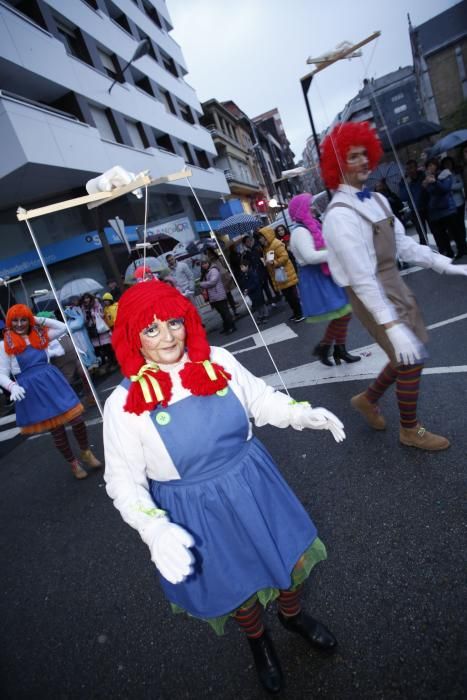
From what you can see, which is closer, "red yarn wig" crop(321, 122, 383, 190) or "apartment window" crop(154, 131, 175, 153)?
"red yarn wig" crop(321, 122, 383, 190)

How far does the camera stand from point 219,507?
152 cm

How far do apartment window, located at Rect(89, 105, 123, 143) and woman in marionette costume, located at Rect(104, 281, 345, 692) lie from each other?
56.2 feet

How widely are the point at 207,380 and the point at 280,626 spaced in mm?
1427

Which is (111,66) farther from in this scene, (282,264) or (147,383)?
(147,383)

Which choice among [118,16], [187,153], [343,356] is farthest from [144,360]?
[187,153]

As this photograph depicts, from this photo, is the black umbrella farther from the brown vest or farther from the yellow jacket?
the brown vest

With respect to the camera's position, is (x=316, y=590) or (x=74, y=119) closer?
(x=316, y=590)

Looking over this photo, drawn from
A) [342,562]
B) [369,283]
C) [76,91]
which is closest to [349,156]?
[369,283]

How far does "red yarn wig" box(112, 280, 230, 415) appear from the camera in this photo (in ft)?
4.79

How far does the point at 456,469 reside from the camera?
8.38 feet

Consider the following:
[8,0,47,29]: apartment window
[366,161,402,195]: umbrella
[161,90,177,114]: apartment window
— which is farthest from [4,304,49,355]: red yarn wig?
[161,90,177,114]: apartment window

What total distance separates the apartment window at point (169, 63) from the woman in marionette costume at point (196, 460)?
28134 millimetres

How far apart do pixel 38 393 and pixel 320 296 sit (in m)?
3.17

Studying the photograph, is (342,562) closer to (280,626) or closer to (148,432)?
(280,626)
